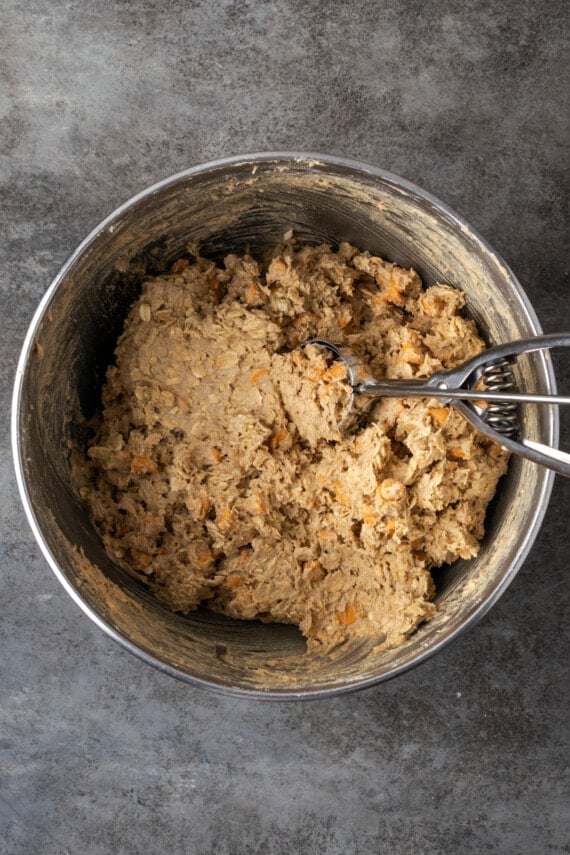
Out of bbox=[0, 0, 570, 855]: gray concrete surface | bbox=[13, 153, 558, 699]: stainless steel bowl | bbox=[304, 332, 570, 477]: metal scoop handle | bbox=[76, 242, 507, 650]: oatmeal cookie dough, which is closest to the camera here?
bbox=[304, 332, 570, 477]: metal scoop handle

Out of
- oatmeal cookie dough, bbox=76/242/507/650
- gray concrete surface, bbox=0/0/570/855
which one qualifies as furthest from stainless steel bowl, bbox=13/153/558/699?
gray concrete surface, bbox=0/0/570/855

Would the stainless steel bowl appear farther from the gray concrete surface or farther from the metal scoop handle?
the gray concrete surface

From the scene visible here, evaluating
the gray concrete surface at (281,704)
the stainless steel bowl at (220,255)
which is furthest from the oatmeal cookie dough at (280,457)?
the gray concrete surface at (281,704)

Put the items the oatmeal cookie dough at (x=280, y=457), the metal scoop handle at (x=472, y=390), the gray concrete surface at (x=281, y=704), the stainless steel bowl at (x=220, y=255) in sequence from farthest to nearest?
the gray concrete surface at (x=281, y=704) < the oatmeal cookie dough at (x=280, y=457) < the stainless steel bowl at (x=220, y=255) < the metal scoop handle at (x=472, y=390)

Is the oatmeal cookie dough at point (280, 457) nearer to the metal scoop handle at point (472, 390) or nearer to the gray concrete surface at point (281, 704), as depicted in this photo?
the metal scoop handle at point (472, 390)

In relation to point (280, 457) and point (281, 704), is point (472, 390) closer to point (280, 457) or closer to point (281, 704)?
point (280, 457)

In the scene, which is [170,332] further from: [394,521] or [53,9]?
[53,9]

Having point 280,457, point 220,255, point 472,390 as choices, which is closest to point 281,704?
point 280,457
